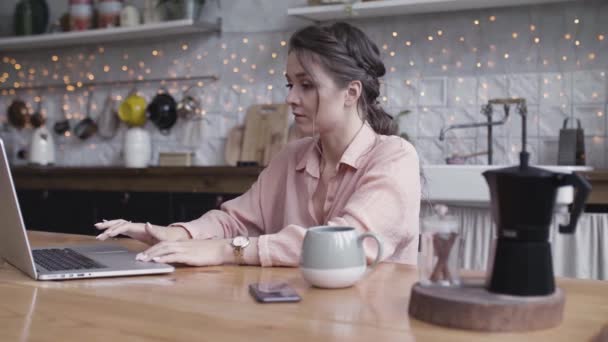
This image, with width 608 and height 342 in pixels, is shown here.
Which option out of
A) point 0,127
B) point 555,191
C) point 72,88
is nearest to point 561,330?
point 555,191

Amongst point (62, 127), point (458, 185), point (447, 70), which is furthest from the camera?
point (62, 127)

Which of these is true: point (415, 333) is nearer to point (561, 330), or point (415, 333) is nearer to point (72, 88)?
point (561, 330)

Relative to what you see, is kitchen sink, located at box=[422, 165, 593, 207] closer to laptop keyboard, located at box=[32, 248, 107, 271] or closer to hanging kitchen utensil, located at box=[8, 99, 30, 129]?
laptop keyboard, located at box=[32, 248, 107, 271]

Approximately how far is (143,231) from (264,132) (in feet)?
7.78

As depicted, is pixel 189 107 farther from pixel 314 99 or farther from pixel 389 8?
pixel 314 99

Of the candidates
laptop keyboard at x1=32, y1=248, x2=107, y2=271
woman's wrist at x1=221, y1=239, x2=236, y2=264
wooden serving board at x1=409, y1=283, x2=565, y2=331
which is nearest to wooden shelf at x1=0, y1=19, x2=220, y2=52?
laptop keyboard at x1=32, y1=248, x2=107, y2=271

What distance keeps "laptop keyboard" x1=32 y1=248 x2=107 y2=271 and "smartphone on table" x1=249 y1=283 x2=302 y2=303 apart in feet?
1.28

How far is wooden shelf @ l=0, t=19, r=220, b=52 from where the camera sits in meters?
4.29

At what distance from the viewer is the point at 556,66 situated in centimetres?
358

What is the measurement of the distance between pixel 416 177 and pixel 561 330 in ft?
2.57

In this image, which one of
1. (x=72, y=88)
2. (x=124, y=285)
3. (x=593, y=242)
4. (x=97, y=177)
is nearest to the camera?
(x=124, y=285)

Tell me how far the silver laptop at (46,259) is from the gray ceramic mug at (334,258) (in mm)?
330

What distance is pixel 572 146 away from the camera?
134 inches

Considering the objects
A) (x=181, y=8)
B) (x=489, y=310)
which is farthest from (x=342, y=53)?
(x=181, y=8)
